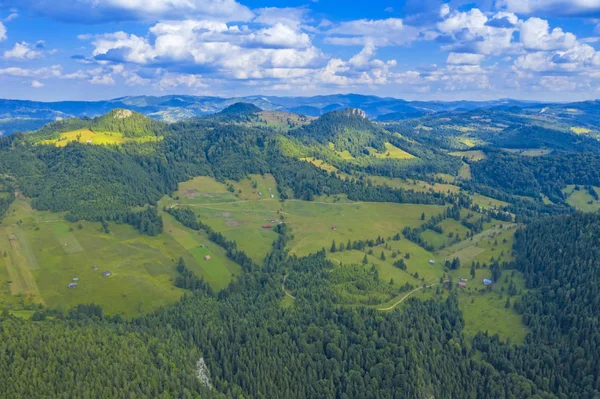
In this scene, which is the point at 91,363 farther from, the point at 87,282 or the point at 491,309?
the point at 491,309

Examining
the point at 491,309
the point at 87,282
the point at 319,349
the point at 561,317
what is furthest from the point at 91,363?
the point at 561,317

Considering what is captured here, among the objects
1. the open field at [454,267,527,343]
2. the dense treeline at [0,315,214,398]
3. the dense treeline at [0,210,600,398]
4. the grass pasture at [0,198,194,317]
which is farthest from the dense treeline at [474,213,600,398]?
the grass pasture at [0,198,194,317]

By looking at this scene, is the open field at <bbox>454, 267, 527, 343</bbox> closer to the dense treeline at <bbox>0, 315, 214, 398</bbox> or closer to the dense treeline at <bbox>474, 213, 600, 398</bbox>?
the dense treeline at <bbox>474, 213, 600, 398</bbox>

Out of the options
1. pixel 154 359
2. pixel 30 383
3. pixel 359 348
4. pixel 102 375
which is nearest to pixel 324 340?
pixel 359 348

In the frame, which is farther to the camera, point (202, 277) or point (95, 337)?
point (202, 277)

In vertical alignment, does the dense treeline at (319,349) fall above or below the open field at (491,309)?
above

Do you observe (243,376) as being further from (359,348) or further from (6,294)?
(6,294)

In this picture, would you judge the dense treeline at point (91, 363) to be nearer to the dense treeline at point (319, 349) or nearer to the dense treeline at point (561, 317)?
the dense treeline at point (319, 349)

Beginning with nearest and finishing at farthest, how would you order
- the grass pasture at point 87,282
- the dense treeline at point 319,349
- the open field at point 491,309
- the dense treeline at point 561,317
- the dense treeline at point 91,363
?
the dense treeline at point 91,363 < the dense treeline at point 319,349 < the dense treeline at point 561,317 < the open field at point 491,309 < the grass pasture at point 87,282

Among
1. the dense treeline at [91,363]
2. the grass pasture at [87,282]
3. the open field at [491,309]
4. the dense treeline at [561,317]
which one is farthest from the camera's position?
the grass pasture at [87,282]

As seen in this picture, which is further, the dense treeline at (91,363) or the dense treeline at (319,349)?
the dense treeline at (319,349)

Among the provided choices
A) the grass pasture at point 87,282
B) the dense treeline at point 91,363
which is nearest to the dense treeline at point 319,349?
the dense treeline at point 91,363
